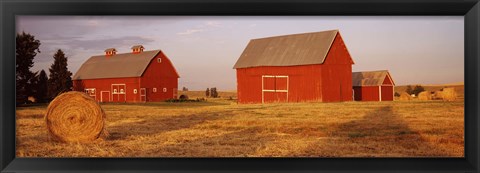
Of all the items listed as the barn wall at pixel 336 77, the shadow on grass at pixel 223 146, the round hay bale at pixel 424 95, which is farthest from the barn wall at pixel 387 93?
the shadow on grass at pixel 223 146

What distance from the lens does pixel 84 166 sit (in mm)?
7016

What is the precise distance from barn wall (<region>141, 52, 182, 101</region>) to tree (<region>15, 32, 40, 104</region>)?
6.49ft

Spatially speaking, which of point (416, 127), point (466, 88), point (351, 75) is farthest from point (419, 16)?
point (351, 75)

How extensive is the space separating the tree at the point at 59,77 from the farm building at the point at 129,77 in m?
0.15

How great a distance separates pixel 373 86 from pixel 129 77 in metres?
4.36

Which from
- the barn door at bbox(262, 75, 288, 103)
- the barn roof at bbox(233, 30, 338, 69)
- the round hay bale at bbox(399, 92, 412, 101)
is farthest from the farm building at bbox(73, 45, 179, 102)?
the round hay bale at bbox(399, 92, 412, 101)

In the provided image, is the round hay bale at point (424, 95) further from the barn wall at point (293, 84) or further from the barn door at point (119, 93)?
the barn door at point (119, 93)

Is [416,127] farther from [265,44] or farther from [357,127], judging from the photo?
[265,44]

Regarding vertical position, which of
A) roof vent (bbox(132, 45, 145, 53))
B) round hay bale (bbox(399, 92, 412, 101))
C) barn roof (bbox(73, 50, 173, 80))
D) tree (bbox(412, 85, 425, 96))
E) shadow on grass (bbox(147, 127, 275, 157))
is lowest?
shadow on grass (bbox(147, 127, 275, 157))

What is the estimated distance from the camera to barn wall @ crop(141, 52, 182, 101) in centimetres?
894

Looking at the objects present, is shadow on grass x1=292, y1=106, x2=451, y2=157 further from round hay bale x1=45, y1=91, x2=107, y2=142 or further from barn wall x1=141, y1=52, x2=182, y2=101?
round hay bale x1=45, y1=91, x2=107, y2=142

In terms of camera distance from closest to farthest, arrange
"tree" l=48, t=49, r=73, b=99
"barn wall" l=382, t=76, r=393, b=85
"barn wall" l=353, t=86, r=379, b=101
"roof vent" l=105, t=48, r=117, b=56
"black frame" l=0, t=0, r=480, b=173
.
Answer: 1. "black frame" l=0, t=0, r=480, b=173
2. "tree" l=48, t=49, r=73, b=99
3. "roof vent" l=105, t=48, r=117, b=56
4. "barn wall" l=382, t=76, r=393, b=85
5. "barn wall" l=353, t=86, r=379, b=101

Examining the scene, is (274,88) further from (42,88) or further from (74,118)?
(42,88)

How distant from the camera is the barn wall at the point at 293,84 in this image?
10.1 m
